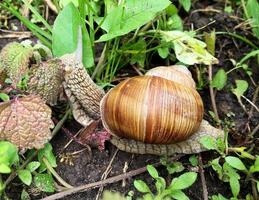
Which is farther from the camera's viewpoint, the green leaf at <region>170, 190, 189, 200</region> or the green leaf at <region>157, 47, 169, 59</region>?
the green leaf at <region>157, 47, 169, 59</region>

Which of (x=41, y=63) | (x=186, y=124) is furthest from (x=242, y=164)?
(x=41, y=63)

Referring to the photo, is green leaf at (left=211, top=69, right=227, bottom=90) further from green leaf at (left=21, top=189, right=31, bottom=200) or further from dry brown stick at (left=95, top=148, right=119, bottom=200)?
green leaf at (left=21, top=189, right=31, bottom=200)

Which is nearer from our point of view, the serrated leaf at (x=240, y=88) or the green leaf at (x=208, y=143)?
the green leaf at (x=208, y=143)

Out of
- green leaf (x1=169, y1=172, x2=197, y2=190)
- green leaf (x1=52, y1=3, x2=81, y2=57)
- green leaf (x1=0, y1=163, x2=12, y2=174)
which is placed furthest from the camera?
green leaf (x1=52, y1=3, x2=81, y2=57)

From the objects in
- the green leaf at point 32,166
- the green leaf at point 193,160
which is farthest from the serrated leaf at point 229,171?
the green leaf at point 32,166

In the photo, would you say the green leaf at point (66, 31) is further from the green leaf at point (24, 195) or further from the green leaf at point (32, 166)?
the green leaf at point (24, 195)

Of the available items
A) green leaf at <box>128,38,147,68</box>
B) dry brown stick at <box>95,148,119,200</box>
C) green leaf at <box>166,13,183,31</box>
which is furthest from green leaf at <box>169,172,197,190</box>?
green leaf at <box>166,13,183,31</box>

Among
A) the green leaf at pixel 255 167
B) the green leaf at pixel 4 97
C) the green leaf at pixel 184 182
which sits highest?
the green leaf at pixel 4 97
